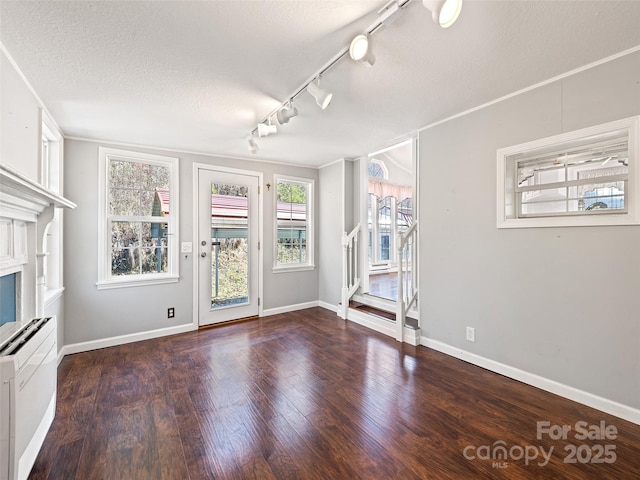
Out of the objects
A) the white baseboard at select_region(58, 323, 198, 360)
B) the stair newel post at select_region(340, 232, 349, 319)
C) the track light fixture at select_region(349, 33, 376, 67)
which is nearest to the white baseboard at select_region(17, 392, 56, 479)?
the white baseboard at select_region(58, 323, 198, 360)

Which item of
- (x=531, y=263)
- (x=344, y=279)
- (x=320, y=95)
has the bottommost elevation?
(x=344, y=279)

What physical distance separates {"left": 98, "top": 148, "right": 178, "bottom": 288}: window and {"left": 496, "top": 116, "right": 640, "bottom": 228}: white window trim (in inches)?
142

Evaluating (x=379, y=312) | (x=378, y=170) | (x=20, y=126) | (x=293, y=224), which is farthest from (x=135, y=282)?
(x=378, y=170)

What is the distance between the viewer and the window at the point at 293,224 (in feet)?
14.7

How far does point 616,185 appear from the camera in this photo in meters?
1.95

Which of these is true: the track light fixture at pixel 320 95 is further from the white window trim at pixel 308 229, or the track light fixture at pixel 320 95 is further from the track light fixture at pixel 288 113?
the white window trim at pixel 308 229

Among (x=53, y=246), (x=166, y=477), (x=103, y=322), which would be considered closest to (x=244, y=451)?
(x=166, y=477)

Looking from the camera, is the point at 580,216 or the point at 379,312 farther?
the point at 379,312

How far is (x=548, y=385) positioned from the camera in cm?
219

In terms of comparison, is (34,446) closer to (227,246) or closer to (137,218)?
(137,218)

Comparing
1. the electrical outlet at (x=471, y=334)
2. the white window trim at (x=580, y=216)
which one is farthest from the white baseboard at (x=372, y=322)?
the white window trim at (x=580, y=216)

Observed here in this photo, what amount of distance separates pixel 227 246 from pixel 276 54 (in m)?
2.77

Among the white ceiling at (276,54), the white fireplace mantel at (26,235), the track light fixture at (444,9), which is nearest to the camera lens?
the track light fixture at (444,9)

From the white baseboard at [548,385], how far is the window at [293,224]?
2.44m
